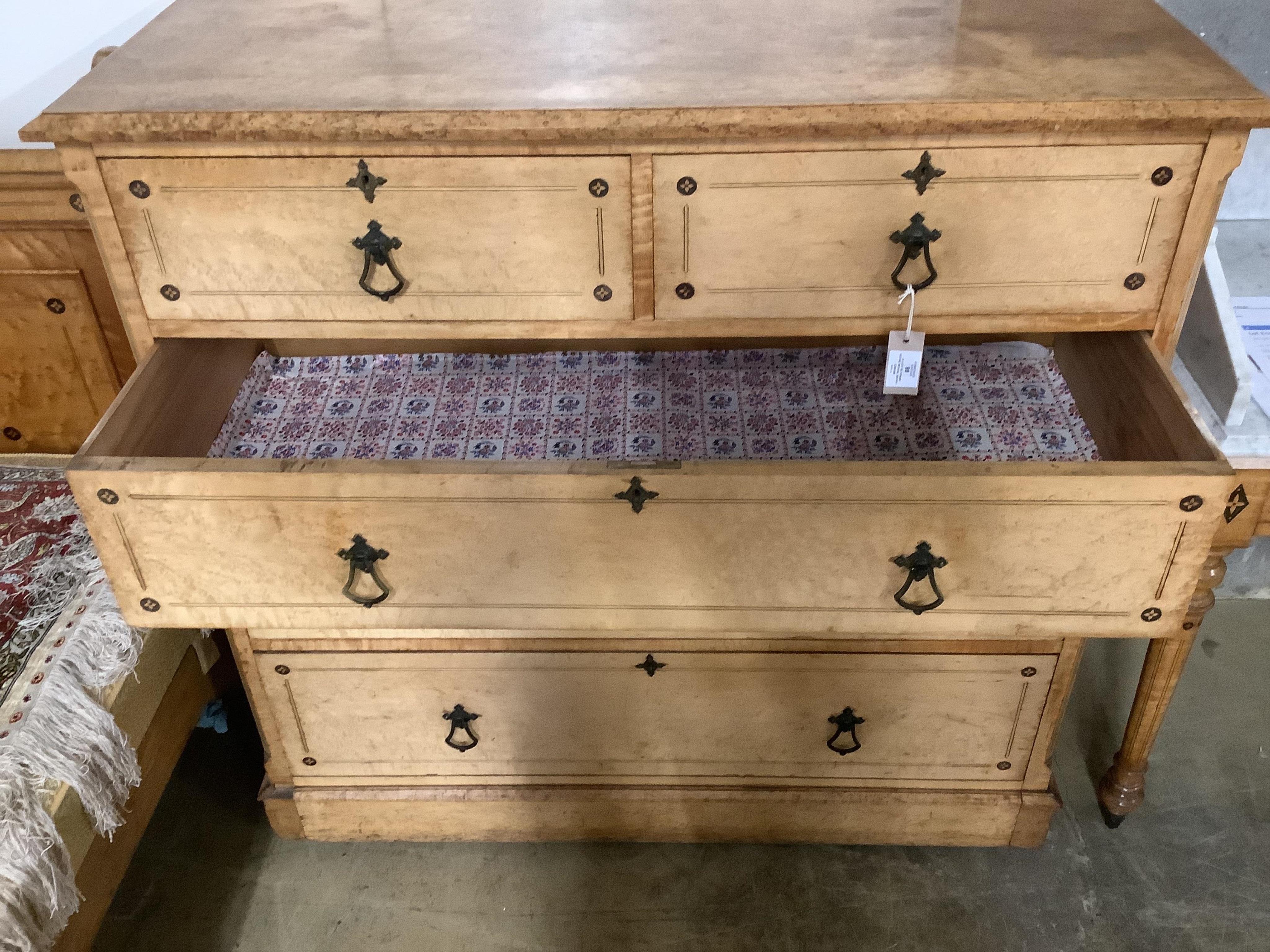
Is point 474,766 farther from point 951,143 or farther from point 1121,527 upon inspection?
point 951,143

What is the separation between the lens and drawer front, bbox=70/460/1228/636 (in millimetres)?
942

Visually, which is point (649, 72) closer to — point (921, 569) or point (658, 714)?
point (921, 569)

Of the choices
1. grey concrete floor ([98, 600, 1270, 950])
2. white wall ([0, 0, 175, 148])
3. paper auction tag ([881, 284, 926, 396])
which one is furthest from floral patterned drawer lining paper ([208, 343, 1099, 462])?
grey concrete floor ([98, 600, 1270, 950])

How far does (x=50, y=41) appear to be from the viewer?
138 centimetres

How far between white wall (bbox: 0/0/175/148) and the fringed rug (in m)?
0.54

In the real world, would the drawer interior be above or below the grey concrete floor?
above

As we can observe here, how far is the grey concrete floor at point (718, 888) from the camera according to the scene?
1.35 meters

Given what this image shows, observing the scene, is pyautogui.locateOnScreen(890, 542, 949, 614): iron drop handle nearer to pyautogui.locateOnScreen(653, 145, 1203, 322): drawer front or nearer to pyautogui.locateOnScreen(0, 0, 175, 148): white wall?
pyautogui.locateOnScreen(653, 145, 1203, 322): drawer front

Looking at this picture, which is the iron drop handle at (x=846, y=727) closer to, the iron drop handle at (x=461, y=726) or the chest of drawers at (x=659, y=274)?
the chest of drawers at (x=659, y=274)

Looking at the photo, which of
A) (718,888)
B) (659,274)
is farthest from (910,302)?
(718,888)

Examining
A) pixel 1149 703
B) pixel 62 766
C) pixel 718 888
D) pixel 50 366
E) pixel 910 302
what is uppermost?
pixel 910 302

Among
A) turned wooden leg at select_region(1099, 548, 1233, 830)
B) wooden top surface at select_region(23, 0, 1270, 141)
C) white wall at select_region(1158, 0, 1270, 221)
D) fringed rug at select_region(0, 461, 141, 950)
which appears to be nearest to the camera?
wooden top surface at select_region(23, 0, 1270, 141)

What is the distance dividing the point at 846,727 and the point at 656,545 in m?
0.44

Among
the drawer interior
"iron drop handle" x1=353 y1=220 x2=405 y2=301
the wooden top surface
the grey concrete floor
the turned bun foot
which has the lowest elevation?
the grey concrete floor
